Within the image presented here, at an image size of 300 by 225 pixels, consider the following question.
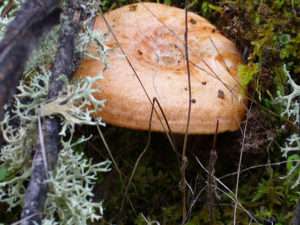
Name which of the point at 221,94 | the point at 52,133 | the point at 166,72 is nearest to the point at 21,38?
the point at 52,133

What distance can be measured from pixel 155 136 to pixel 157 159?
116 mm

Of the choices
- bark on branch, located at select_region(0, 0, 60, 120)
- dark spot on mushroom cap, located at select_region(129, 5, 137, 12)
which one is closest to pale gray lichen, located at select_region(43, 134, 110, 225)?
bark on branch, located at select_region(0, 0, 60, 120)

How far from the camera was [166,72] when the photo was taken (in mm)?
2137

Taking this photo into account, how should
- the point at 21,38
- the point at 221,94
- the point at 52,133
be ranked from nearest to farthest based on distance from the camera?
the point at 21,38 → the point at 52,133 → the point at 221,94

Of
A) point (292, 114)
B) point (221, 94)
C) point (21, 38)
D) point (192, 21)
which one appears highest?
point (21, 38)

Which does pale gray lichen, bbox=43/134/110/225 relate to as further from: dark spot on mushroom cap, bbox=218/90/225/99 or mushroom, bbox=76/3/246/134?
dark spot on mushroom cap, bbox=218/90/225/99

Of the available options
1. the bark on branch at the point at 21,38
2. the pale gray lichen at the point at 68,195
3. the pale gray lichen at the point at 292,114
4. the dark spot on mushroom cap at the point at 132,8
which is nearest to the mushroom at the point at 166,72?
the dark spot on mushroom cap at the point at 132,8

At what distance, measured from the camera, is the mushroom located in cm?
202

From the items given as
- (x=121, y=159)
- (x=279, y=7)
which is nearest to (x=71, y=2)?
(x=121, y=159)

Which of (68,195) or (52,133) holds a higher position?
(52,133)

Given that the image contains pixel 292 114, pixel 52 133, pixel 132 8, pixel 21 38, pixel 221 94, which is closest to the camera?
pixel 21 38

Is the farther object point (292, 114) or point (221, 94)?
point (292, 114)

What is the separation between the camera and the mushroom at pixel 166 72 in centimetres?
202

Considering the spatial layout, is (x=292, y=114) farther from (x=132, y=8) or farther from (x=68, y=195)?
(x=68, y=195)
